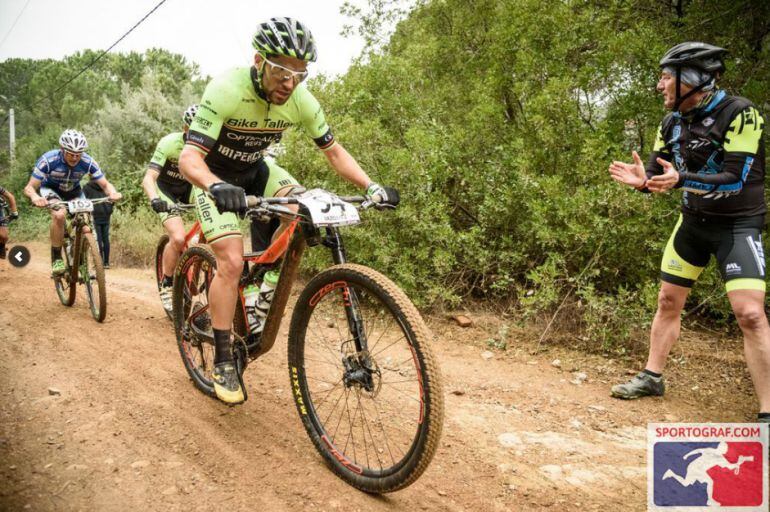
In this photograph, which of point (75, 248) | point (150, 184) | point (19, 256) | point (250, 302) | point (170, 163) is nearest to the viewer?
point (250, 302)

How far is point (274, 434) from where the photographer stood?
3588mm

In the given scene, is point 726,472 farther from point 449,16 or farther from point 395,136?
point 449,16

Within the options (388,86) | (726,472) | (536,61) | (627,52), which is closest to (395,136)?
(388,86)

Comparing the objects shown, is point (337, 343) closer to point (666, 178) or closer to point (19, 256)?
point (666, 178)

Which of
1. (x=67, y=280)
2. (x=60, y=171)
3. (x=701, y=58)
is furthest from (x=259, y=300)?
(x=60, y=171)

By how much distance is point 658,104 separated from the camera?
5684 mm

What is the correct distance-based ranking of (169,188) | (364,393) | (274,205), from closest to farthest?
(274,205), (364,393), (169,188)

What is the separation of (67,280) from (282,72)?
19.4ft

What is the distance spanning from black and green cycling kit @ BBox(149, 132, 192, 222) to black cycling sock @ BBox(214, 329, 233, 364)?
2.89 meters

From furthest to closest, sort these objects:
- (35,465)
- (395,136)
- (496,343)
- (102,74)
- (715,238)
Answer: (102,74) → (395,136) → (496,343) → (715,238) → (35,465)

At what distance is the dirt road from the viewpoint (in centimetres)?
289

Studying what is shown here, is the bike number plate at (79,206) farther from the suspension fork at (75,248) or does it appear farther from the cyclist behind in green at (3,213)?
the cyclist behind in green at (3,213)

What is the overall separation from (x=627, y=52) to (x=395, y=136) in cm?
334

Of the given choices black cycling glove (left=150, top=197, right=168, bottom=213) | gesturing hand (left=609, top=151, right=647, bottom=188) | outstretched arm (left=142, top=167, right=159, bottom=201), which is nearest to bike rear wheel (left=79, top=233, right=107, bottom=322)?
outstretched arm (left=142, top=167, right=159, bottom=201)
